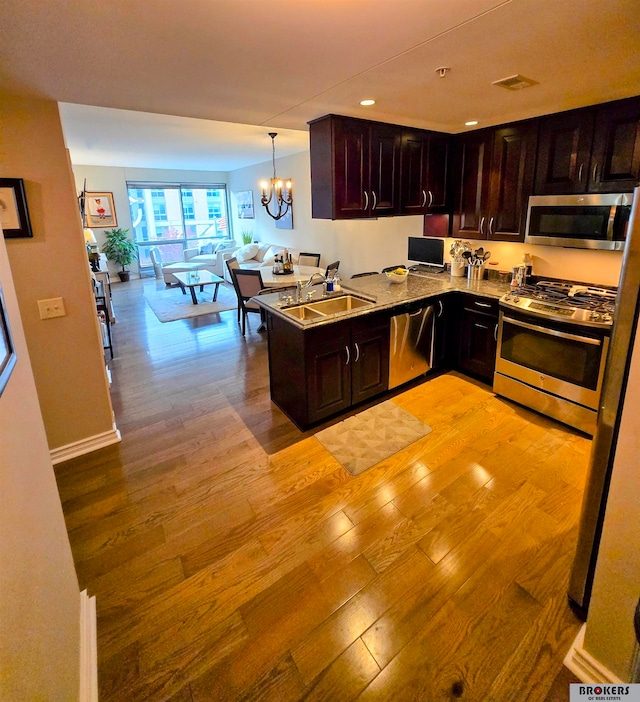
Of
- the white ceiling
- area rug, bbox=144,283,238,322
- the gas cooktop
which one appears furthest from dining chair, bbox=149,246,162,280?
the gas cooktop

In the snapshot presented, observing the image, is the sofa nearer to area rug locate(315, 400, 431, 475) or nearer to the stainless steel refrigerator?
area rug locate(315, 400, 431, 475)

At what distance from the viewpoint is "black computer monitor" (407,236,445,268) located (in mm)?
4418

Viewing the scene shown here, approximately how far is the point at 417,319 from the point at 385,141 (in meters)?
1.57

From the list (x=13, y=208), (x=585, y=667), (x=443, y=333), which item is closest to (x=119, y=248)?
(x=13, y=208)

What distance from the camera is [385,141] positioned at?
3.29 m

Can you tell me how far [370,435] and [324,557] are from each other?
1158 mm

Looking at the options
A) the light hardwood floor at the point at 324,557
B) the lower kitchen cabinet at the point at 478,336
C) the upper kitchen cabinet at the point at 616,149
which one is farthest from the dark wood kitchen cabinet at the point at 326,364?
the upper kitchen cabinet at the point at 616,149

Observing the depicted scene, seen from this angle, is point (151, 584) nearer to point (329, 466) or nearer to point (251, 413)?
point (329, 466)

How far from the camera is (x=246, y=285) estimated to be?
535 cm

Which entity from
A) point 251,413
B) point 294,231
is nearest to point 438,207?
point 251,413

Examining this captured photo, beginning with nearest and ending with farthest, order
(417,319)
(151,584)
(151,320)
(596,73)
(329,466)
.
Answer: (151,584)
(596,73)
(329,466)
(417,319)
(151,320)

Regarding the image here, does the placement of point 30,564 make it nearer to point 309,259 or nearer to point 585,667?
point 585,667

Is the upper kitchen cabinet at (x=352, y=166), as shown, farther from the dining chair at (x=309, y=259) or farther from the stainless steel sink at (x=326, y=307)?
the dining chair at (x=309, y=259)

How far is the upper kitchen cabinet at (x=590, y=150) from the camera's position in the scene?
8.67ft
